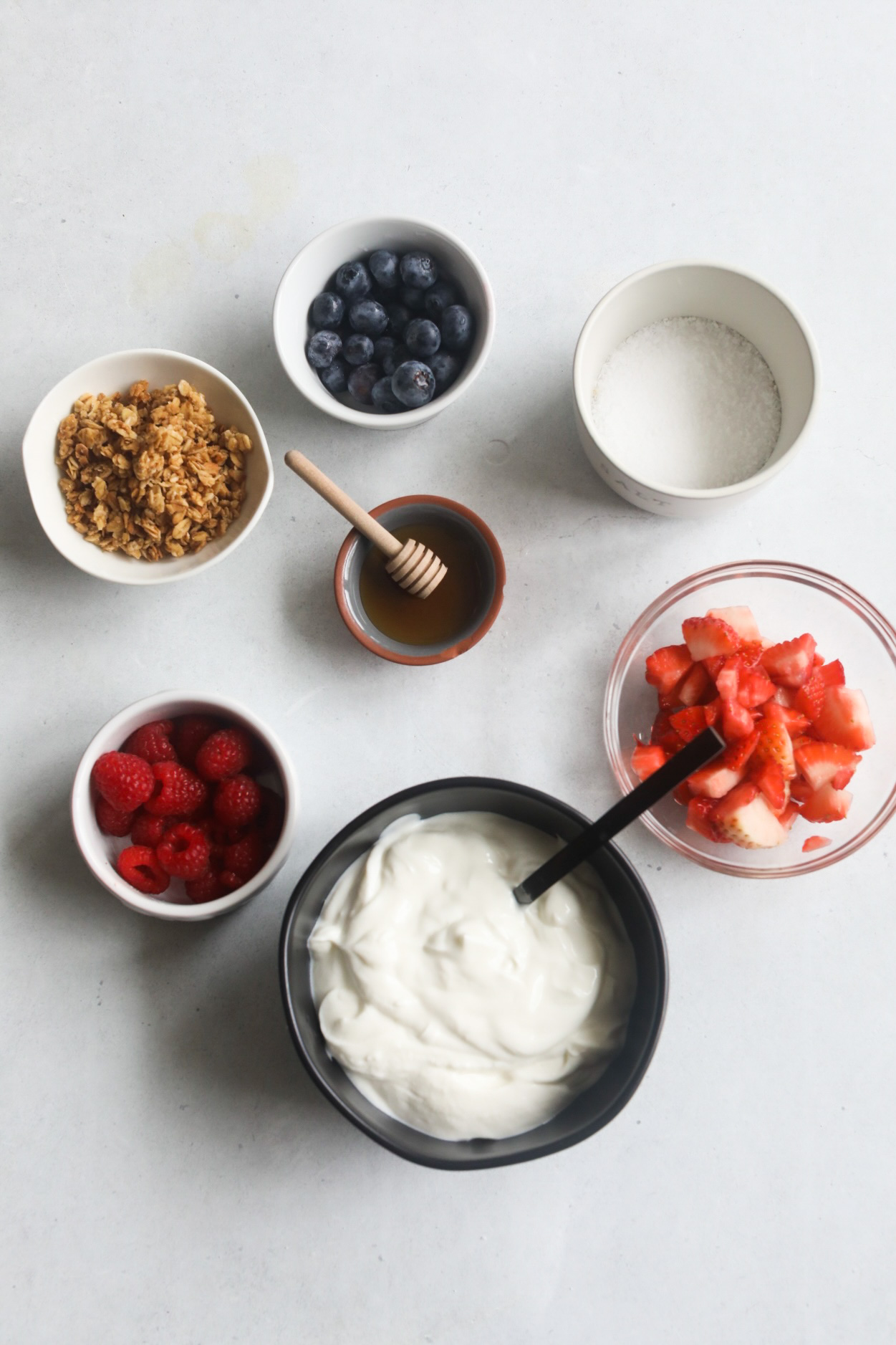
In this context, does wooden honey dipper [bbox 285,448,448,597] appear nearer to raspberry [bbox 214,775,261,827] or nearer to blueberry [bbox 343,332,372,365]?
blueberry [bbox 343,332,372,365]

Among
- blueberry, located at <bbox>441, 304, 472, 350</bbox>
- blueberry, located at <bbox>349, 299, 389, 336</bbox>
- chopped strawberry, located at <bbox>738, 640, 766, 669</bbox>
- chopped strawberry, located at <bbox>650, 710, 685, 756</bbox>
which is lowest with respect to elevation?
chopped strawberry, located at <bbox>650, 710, 685, 756</bbox>

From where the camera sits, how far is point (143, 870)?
1382mm

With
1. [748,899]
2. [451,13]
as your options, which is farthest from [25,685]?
[451,13]

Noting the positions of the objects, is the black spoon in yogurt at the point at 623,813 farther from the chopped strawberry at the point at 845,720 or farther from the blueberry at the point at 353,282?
the blueberry at the point at 353,282

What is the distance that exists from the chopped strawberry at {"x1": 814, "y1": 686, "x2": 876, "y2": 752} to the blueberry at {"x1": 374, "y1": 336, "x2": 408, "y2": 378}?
0.84 m

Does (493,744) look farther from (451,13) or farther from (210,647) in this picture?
(451,13)

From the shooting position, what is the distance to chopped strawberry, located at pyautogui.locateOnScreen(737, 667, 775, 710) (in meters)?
1.37

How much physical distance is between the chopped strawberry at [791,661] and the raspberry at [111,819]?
1.00 m

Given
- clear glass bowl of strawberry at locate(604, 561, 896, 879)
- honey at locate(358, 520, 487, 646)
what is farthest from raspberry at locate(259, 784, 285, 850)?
clear glass bowl of strawberry at locate(604, 561, 896, 879)

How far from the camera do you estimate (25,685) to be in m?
1.55

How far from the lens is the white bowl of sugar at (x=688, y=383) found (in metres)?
1.37

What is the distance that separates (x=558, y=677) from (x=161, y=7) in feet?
4.48

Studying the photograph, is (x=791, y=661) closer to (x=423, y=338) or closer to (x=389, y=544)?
(x=389, y=544)

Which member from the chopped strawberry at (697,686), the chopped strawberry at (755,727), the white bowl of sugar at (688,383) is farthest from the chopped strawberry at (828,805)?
the white bowl of sugar at (688,383)
